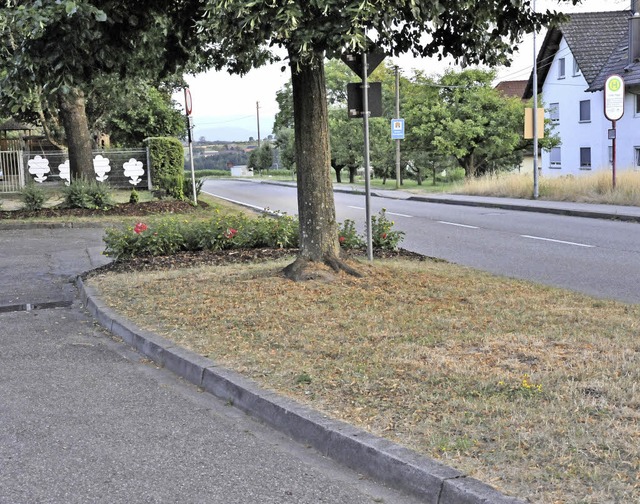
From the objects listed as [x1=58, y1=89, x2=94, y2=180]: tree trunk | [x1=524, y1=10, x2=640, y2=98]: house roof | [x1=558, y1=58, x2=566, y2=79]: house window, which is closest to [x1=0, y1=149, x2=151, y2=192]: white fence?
[x1=58, y1=89, x2=94, y2=180]: tree trunk

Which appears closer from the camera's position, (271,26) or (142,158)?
(271,26)

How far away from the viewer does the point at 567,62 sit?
4784cm

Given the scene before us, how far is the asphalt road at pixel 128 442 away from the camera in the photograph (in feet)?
13.1

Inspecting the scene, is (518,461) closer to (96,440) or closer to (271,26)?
(96,440)

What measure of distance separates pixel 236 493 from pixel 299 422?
2.73ft

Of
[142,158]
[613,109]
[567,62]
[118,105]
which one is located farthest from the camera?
[567,62]

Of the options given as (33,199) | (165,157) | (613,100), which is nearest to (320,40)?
(33,199)

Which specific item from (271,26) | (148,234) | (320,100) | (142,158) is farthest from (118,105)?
(271,26)

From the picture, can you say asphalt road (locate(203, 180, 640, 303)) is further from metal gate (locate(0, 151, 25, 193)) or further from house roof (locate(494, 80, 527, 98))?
house roof (locate(494, 80, 527, 98))

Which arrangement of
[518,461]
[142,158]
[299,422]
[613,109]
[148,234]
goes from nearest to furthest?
[518,461] < [299,422] < [148,234] < [613,109] < [142,158]

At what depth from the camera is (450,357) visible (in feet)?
19.0

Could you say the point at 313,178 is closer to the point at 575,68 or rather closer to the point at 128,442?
the point at 128,442

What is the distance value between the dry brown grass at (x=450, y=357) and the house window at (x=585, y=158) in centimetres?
3878

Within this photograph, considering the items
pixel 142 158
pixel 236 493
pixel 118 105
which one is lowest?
pixel 236 493
